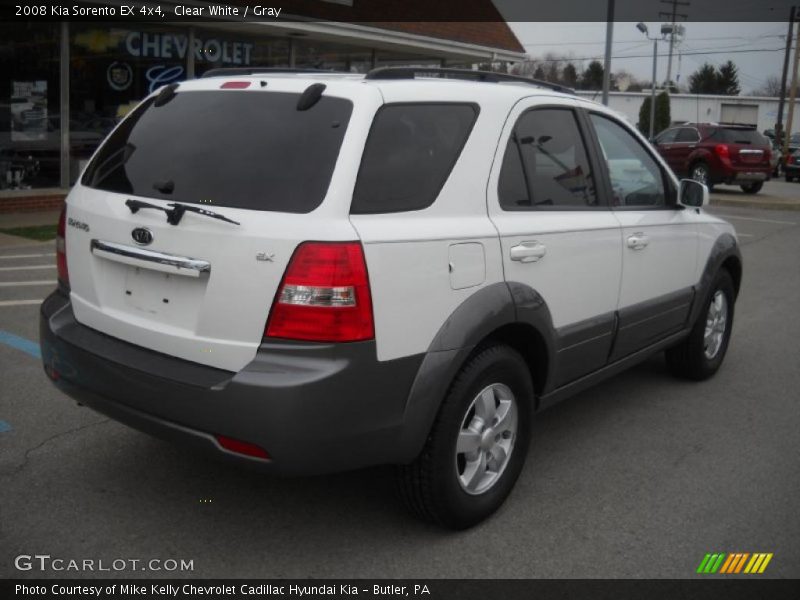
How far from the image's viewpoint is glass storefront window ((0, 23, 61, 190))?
1269cm

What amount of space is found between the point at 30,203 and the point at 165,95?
406 inches

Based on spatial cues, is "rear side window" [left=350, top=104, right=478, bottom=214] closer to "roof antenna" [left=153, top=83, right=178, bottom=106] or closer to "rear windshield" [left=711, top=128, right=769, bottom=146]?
"roof antenna" [left=153, top=83, right=178, bottom=106]

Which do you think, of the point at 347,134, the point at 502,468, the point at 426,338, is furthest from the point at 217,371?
the point at 502,468

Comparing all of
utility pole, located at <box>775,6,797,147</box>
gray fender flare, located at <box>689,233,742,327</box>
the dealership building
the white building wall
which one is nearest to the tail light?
gray fender flare, located at <box>689,233,742,327</box>

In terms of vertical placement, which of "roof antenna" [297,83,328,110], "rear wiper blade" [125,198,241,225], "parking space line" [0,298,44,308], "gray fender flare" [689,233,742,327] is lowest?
"parking space line" [0,298,44,308]

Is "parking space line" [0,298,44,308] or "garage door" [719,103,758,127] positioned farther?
"garage door" [719,103,758,127]

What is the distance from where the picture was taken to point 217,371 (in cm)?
300

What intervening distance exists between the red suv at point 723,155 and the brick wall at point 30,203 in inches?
599

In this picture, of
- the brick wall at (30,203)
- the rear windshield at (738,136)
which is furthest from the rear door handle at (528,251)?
the rear windshield at (738,136)

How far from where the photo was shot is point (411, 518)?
360 cm

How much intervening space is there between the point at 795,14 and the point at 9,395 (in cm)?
4603

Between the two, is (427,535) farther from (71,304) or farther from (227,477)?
(71,304)

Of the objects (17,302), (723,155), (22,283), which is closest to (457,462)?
(17,302)

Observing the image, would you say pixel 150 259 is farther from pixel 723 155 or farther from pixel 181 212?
pixel 723 155
